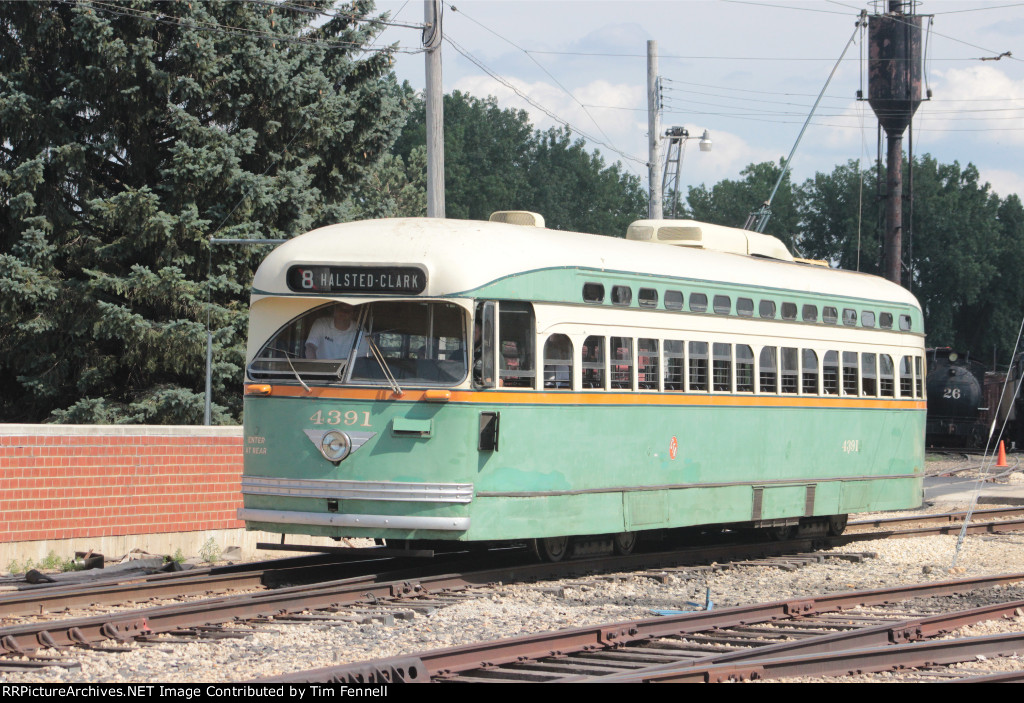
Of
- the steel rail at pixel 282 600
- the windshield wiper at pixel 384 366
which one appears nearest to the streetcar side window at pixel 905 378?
the steel rail at pixel 282 600

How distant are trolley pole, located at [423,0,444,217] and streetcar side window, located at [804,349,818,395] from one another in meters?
5.31

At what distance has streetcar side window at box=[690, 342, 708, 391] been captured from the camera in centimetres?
1343

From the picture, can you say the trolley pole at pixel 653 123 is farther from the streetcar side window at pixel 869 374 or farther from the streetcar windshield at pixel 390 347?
the streetcar windshield at pixel 390 347

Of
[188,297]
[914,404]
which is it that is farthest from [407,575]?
[188,297]

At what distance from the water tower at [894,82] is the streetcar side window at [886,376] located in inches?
1211

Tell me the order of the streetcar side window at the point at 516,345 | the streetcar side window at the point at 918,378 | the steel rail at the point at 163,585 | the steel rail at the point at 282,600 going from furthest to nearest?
the streetcar side window at the point at 918,378
the streetcar side window at the point at 516,345
the steel rail at the point at 163,585
the steel rail at the point at 282,600

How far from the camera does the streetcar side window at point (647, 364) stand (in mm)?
12750

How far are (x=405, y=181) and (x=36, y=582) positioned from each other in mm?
55921

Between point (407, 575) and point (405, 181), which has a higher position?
point (405, 181)

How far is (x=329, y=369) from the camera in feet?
36.6

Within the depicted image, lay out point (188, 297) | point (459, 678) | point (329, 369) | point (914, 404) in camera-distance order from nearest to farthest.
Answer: point (459, 678) → point (329, 369) → point (914, 404) → point (188, 297)

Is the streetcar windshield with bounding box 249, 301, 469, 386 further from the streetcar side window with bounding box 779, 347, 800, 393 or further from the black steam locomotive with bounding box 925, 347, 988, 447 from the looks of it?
the black steam locomotive with bounding box 925, 347, 988, 447

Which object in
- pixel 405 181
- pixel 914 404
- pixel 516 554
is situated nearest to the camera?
pixel 516 554

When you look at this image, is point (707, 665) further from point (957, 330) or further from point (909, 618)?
point (957, 330)
